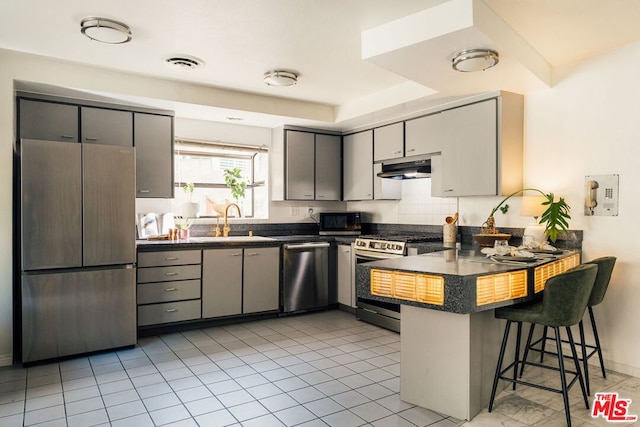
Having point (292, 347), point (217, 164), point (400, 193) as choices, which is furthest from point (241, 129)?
point (292, 347)

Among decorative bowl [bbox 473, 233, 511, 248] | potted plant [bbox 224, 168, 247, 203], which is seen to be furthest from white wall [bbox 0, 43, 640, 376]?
potted plant [bbox 224, 168, 247, 203]

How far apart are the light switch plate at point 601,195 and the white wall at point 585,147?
0.14 feet

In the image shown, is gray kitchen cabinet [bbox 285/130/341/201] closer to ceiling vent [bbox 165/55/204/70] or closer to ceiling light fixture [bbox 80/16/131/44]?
ceiling vent [bbox 165/55/204/70]

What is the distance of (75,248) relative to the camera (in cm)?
344

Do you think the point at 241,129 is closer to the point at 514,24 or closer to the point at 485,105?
the point at 485,105

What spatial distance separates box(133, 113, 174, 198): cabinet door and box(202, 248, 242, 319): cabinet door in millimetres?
827

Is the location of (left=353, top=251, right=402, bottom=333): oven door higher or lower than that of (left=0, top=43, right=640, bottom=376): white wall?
lower

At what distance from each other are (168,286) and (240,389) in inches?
64.6

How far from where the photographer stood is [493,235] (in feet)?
12.1

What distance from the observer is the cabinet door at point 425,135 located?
4.17 meters

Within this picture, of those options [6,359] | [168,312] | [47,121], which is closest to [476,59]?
[168,312]

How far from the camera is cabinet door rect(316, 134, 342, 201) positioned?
5.39 m

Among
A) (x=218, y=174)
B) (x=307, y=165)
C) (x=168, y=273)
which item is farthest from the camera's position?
(x=307, y=165)
